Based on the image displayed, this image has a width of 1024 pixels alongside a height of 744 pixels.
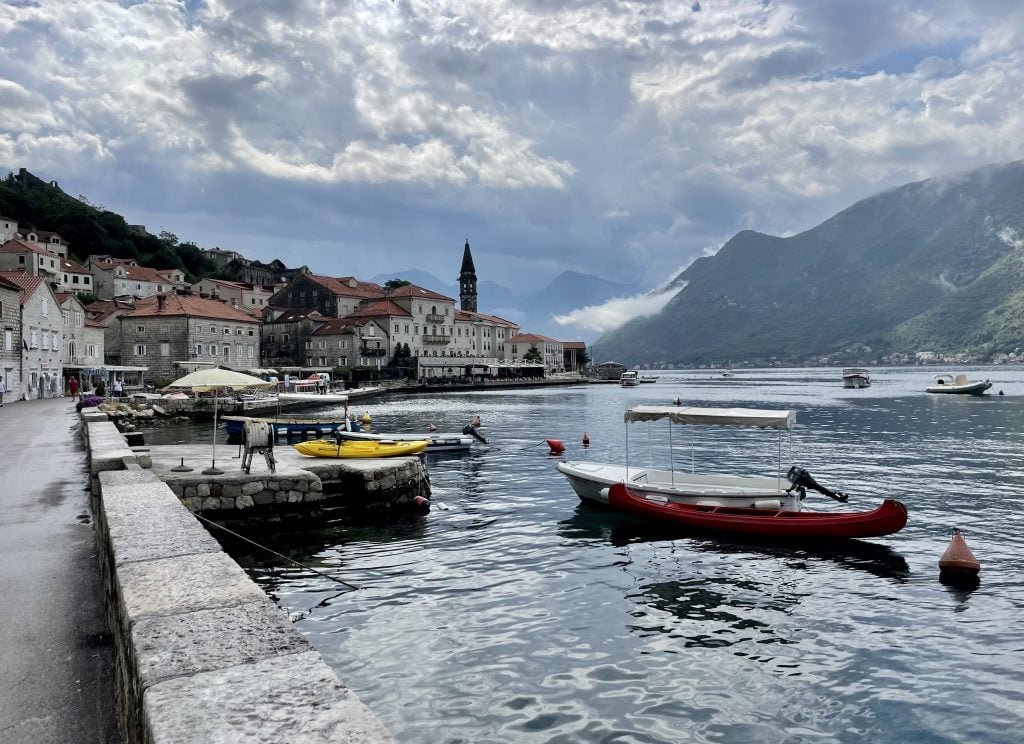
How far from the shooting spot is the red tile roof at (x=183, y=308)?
83625 mm

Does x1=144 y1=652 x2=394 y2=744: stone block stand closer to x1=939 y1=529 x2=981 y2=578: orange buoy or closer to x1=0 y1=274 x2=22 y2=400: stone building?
x1=939 y1=529 x2=981 y2=578: orange buoy

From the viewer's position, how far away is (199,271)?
520ft

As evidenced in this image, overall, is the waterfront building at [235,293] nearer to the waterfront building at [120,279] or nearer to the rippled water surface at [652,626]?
the waterfront building at [120,279]

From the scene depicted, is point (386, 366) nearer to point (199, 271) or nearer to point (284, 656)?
point (199, 271)

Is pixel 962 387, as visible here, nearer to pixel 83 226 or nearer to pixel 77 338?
A: pixel 77 338

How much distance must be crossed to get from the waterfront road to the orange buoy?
51.6 feet

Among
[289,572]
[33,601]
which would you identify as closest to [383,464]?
[289,572]

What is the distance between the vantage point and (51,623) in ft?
24.6

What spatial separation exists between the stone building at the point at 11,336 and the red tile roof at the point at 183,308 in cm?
3564

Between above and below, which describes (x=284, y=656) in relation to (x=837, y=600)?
above

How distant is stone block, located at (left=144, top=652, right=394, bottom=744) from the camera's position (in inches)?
135

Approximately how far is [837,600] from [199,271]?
6626 inches

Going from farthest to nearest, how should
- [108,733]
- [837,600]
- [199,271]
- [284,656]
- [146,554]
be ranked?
→ [199,271]
[837,600]
[146,554]
[108,733]
[284,656]

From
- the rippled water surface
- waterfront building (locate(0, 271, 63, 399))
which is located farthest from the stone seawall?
waterfront building (locate(0, 271, 63, 399))
